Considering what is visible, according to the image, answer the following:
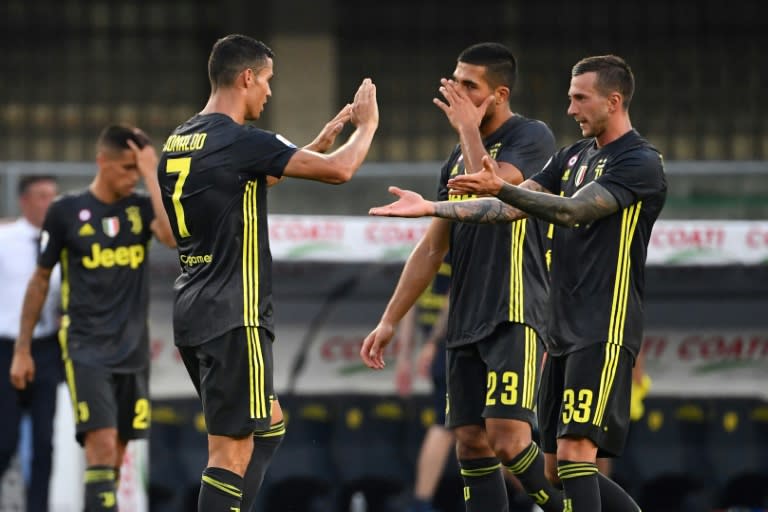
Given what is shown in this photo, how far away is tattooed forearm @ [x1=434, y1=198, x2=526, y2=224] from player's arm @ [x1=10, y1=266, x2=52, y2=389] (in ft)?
11.0

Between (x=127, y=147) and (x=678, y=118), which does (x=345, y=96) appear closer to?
(x=678, y=118)

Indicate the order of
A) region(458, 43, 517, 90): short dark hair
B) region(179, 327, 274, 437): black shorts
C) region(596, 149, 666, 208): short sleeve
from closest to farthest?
region(596, 149, 666, 208): short sleeve, region(179, 327, 274, 437): black shorts, region(458, 43, 517, 90): short dark hair

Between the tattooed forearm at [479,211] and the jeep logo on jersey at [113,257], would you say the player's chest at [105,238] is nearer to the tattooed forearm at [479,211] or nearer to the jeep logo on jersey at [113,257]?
the jeep logo on jersey at [113,257]

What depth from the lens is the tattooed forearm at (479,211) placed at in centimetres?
690

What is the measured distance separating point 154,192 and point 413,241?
92.5 inches

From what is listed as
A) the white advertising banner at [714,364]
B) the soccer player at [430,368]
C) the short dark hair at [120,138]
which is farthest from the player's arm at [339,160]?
the white advertising banner at [714,364]

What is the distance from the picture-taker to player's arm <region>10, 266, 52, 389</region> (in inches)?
375

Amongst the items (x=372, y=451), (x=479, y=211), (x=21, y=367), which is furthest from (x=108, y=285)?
(x=479, y=211)

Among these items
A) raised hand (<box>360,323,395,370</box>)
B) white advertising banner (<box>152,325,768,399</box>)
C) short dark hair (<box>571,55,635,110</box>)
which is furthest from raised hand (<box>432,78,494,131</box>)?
white advertising banner (<box>152,325,768,399</box>)

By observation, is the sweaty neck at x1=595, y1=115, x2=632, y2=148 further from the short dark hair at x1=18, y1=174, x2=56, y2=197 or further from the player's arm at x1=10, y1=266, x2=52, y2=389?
the short dark hair at x1=18, y1=174, x2=56, y2=197

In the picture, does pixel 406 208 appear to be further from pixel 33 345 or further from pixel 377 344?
A: pixel 33 345

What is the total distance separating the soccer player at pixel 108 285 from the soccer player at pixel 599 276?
2.82m

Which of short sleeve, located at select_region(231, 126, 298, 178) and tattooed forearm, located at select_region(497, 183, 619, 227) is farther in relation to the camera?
short sleeve, located at select_region(231, 126, 298, 178)

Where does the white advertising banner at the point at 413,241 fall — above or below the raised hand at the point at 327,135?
below
